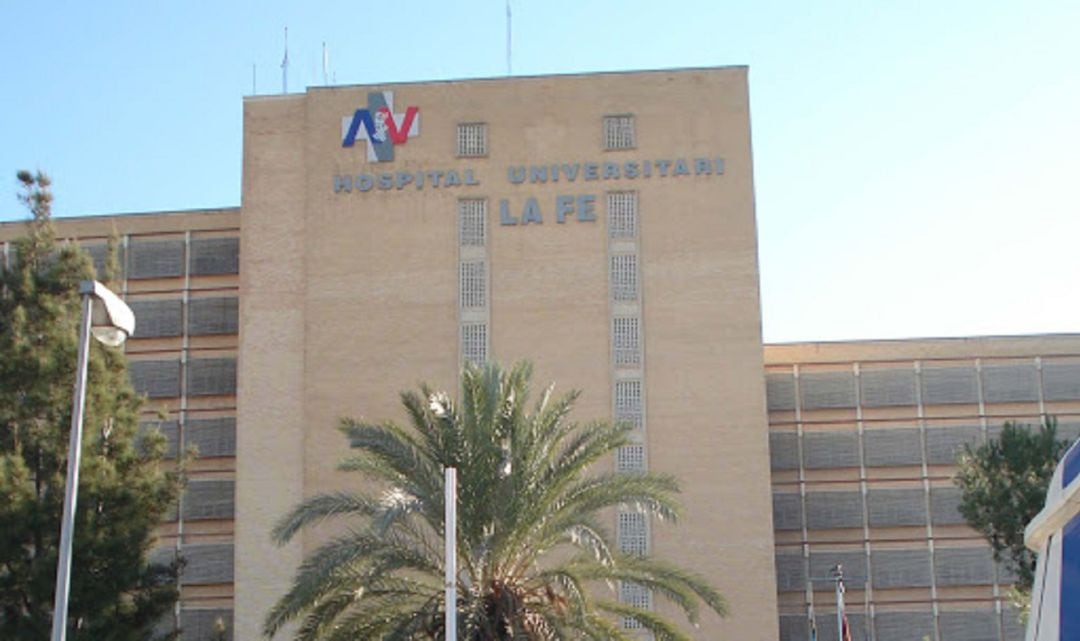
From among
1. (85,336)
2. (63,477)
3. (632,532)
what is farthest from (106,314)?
(632,532)

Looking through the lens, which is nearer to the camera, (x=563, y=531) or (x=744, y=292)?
(x=563, y=531)

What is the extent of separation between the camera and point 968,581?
50.9m

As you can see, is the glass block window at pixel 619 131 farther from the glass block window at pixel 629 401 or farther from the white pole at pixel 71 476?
the white pole at pixel 71 476

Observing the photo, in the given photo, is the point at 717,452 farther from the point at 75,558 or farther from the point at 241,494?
the point at 75,558

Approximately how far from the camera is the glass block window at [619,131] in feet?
160

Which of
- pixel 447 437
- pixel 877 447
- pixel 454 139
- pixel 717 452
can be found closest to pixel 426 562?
pixel 447 437

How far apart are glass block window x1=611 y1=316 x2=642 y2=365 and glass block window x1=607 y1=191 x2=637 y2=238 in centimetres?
257

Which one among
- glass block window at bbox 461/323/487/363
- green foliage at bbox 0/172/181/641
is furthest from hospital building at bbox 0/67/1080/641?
green foliage at bbox 0/172/181/641

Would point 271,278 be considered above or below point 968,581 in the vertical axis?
above

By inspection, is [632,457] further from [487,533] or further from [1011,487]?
[487,533]

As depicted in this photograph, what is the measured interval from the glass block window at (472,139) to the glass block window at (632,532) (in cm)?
1178

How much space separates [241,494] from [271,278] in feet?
21.4

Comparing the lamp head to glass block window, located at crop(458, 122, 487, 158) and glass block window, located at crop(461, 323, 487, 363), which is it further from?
glass block window, located at crop(458, 122, 487, 158)

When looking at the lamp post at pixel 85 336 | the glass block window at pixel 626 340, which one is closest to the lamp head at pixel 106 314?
the lamp post at pixel 85 336
